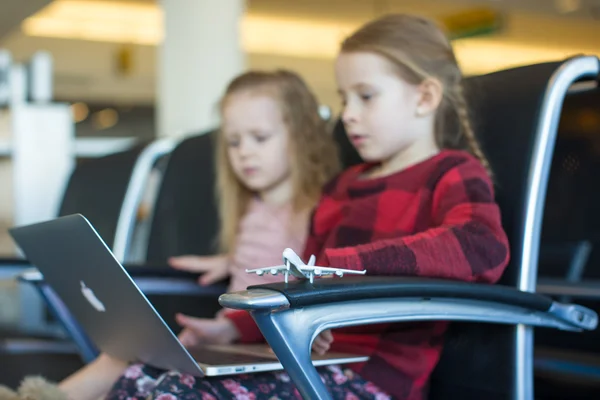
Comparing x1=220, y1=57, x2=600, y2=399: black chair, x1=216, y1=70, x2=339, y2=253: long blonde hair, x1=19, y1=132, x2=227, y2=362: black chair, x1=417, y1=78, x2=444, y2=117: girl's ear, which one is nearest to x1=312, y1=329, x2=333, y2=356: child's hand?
x1=220, y1=57, x2=600, y2=399: black chair

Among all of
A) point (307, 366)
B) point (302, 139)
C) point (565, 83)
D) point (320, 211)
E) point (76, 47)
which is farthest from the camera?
point (76, 47)

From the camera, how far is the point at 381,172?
5.28 ft

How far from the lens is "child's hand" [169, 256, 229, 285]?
1834mm

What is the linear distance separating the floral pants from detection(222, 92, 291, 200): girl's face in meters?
0.56

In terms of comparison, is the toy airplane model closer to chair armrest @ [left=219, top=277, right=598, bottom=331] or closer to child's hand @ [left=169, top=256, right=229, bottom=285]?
chair armrest @ [left=219, top=277, right=598, bottom=331]

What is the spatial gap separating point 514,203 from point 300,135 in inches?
23.0

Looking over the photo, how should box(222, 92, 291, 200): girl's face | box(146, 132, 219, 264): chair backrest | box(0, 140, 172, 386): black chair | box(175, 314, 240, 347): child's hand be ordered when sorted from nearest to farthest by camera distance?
box(175, 314, 240, 347): child's hand, box(222, 92, 291, 200): girl's face, box(0, 140, 172, 386): black chair, box(146, 132, 219, 264): chair backrest

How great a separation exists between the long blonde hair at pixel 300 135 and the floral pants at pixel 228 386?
0.55m

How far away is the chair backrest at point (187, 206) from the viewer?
7.42 feet

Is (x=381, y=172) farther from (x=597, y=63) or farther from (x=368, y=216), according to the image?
(x=597, y=63)

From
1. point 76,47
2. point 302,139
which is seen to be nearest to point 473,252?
point 302,139

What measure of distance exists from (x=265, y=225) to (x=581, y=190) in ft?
2.04

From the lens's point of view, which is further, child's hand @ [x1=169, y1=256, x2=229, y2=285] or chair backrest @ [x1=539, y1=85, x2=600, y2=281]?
child's hand @ [x1=169, y1=256, x2=229, y2=285]

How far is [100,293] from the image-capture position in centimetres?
130
